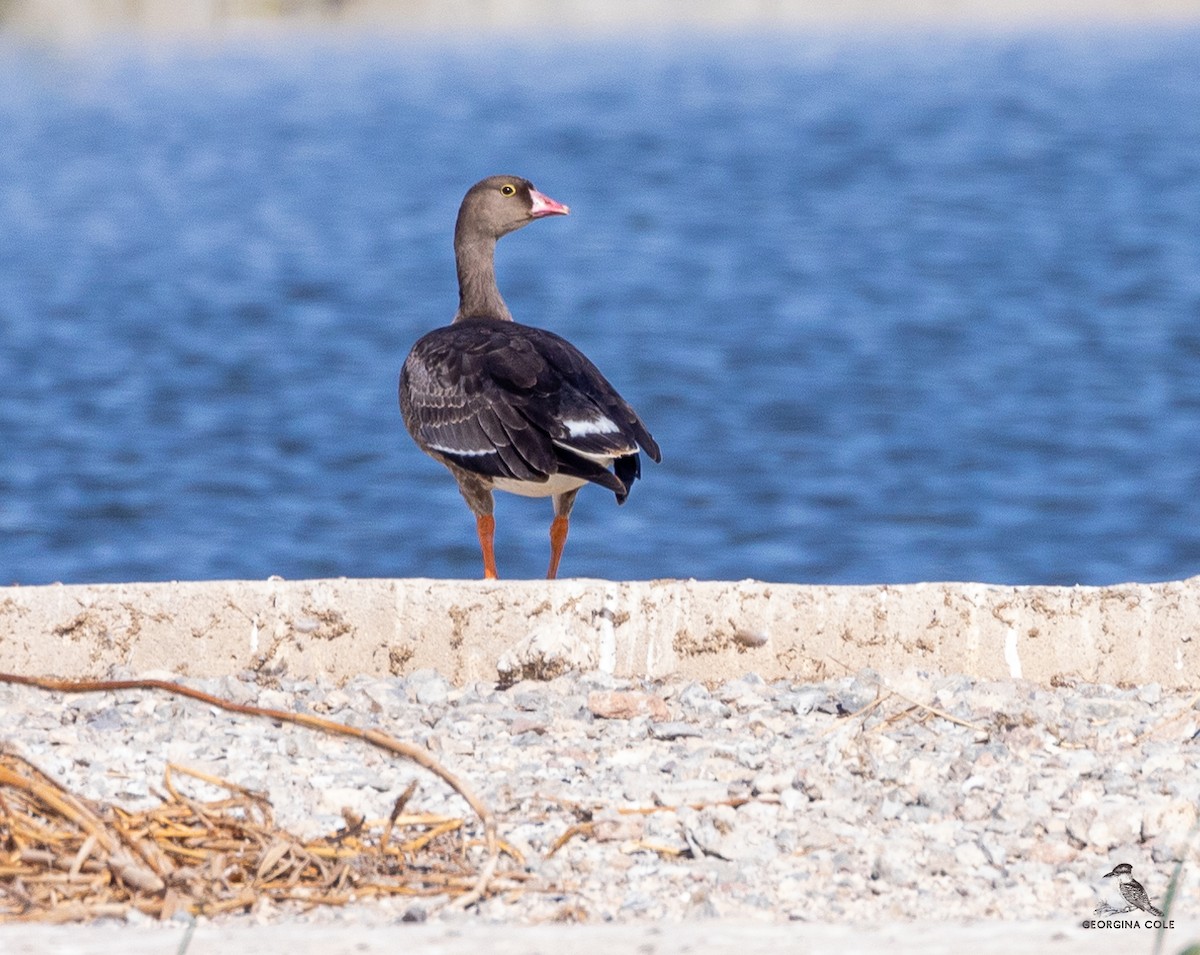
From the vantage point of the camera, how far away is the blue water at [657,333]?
49.6ft

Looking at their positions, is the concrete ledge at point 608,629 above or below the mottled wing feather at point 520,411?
below

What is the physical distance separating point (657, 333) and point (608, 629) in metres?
17.5

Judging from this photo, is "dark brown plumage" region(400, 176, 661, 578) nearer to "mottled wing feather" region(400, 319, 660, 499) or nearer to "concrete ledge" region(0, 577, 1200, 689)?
"mottled wing feather" region(400, 319, 660, 499)

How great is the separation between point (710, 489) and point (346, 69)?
2380 inches

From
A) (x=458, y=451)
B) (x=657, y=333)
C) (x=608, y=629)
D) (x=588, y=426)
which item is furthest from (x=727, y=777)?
(x=657, y=333)

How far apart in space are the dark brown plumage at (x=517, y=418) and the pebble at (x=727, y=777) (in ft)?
6.10

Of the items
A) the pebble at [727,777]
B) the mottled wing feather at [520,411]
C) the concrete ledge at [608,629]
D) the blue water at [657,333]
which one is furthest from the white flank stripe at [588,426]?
the blue water at [657,333]

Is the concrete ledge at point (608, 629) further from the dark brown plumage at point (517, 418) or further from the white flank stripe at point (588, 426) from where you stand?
the white flank stripe at point (588, 426)

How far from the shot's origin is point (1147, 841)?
14.8 feet

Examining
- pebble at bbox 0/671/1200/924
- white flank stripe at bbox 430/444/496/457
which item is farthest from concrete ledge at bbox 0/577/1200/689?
white flank stripe at bbox 430/444/496/457

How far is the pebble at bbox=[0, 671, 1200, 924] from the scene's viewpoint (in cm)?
428

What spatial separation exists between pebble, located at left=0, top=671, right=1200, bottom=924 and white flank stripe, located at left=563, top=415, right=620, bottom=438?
1865 mm

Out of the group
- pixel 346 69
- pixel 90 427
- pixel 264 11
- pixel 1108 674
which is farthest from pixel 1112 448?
pixel 346 69

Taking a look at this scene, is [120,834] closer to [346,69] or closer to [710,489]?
[710,489]
